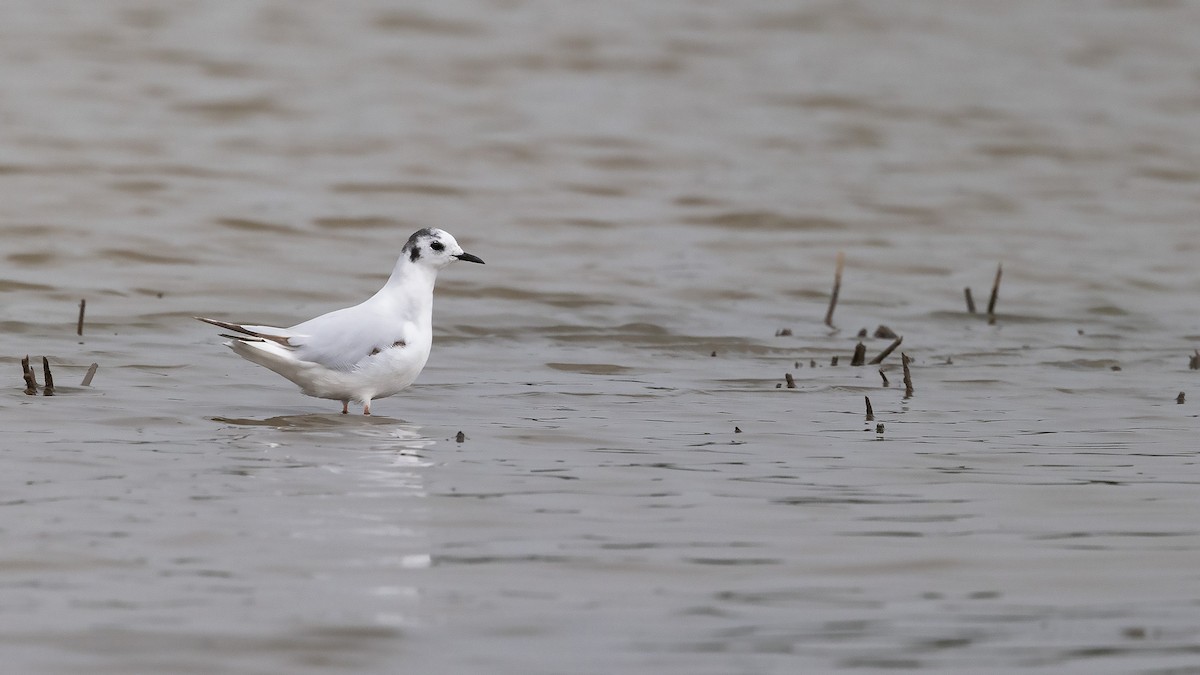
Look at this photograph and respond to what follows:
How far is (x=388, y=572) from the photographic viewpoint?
269 inches

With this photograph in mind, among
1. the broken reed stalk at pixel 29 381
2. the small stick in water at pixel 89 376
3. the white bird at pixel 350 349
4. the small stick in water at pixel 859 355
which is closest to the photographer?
the white bird at pixel 350 349

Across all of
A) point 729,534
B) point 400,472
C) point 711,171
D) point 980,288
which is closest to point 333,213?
point 711,171

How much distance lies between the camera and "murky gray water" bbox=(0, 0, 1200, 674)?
6.43 metres

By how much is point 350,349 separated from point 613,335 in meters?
5.40

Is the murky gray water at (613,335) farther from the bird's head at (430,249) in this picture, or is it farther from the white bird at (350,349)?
the bird's head at (430,249)

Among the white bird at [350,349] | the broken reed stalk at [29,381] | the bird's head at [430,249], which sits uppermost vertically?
the bird's head at [430,249]

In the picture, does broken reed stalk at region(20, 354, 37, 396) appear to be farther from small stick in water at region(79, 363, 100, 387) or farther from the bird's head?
the bird's head

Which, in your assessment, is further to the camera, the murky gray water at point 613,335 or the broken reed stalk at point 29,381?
the broken reed stalk at point 29,381

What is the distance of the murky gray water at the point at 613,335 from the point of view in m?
6.43

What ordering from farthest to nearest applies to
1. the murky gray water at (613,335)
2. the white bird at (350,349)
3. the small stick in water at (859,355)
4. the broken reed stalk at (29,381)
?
1. the small stick in water at (859,355)
2. the broken reed stalk at (29,381)
3. the white bird at (350,349)
4. the murky gray water at (613,335)

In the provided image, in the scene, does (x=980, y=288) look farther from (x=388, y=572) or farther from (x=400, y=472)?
(x=388, y=572)

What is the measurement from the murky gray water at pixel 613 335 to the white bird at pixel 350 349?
0.90 feet

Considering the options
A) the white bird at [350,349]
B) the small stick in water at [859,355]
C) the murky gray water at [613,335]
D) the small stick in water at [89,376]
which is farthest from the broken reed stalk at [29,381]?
the small stick in water at [859,355]

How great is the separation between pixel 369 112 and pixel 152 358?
14.8m
